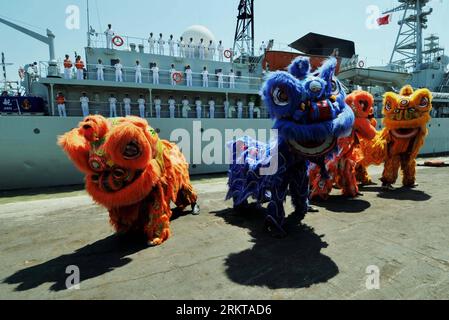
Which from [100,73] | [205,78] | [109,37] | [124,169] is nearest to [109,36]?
[109,37]

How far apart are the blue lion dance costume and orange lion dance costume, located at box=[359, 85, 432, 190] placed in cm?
370

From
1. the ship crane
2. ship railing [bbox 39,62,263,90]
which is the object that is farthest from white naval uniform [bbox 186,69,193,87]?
the ship crane

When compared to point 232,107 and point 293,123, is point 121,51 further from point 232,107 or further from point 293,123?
point 293,123

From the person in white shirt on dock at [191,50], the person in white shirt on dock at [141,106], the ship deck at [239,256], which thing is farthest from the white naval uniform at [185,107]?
the ship deck at [239,256]

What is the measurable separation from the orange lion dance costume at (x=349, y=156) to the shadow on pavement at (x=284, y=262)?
1900mm

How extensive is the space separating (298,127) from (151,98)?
9914 mm

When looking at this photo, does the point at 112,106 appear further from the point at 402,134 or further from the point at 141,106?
the point at 402,134

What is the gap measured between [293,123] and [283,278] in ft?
5.59

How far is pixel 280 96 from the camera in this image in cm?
334

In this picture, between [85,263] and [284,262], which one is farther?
[85,263]

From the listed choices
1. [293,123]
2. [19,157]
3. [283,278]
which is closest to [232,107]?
[19,157]

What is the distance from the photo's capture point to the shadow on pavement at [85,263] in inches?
114

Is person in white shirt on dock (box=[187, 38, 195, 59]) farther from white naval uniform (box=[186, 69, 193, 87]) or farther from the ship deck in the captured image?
the ship deck

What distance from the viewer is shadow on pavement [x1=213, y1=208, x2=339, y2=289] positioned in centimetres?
275
